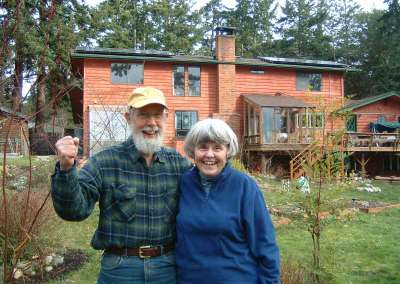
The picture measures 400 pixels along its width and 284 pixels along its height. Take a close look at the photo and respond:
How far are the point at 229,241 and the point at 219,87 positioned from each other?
2100 centimetres

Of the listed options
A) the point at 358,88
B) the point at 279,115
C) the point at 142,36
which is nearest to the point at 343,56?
the point at 358,88

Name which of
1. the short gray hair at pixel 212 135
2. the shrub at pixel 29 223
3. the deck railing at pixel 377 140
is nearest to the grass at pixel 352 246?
the short gray hair at pixel 212 135

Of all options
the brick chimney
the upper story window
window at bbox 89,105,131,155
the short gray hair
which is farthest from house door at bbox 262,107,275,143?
the short gray hair

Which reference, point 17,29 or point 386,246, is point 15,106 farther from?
point 386,246

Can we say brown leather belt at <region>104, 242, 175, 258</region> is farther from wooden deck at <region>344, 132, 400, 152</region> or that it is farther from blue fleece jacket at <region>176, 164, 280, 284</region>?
wooden deck at <region>344, 132, 400, 152</region>

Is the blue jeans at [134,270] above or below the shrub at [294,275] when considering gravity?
above

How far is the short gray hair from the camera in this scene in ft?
8.56

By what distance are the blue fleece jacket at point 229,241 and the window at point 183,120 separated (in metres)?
19.9

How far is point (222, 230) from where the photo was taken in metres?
2.50

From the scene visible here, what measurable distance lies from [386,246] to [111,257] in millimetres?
6980

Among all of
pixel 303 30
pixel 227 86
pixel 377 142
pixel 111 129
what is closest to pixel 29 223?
pixel 111 129

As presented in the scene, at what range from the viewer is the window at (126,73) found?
21.6 meters

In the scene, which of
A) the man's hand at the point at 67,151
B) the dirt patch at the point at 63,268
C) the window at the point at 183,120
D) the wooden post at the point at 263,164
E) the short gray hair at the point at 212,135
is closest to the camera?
the man's hand at the point at 67,151

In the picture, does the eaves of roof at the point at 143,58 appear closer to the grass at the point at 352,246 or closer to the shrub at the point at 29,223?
the grass at the point at 352,246
